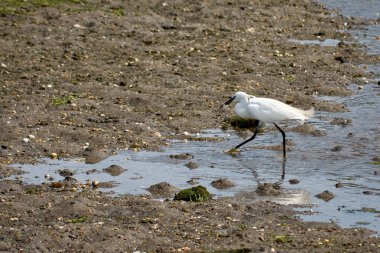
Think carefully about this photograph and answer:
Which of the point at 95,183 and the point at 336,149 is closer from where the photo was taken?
the point at 95,183

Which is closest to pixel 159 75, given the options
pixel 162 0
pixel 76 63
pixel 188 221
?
pixel 76 63

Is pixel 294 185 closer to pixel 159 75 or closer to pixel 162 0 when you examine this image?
pixel 159 75

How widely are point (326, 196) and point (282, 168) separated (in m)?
1.67

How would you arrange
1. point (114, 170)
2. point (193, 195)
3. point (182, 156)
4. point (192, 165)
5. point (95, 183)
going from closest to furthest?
point (193, 195) < point (95, 183) < point (114, 170) < point (192, 165) < point (182, 156)

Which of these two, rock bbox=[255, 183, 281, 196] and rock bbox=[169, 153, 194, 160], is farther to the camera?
rock bbox=[169, 153, 194, 160]

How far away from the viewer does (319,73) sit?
18594 millimetres

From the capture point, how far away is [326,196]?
12.2 m

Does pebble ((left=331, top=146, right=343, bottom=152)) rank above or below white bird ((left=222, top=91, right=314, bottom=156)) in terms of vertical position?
below

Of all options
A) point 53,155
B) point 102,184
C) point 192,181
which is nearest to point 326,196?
point 192,181

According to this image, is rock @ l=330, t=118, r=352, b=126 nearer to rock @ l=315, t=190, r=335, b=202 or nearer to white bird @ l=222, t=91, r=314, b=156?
white bird @ l=222, t=91, r=314, b=156

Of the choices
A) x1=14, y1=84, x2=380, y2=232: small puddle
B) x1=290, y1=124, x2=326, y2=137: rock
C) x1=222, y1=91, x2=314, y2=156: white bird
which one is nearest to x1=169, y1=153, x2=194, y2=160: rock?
x1=14, y1=84, x2=380, y2=232: small puddle

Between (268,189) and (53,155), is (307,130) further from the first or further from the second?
(53,155)

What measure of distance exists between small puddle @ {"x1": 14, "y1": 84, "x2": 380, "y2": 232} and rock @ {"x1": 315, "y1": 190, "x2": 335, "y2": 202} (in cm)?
7

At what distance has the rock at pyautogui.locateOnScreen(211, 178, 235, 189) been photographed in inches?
500
